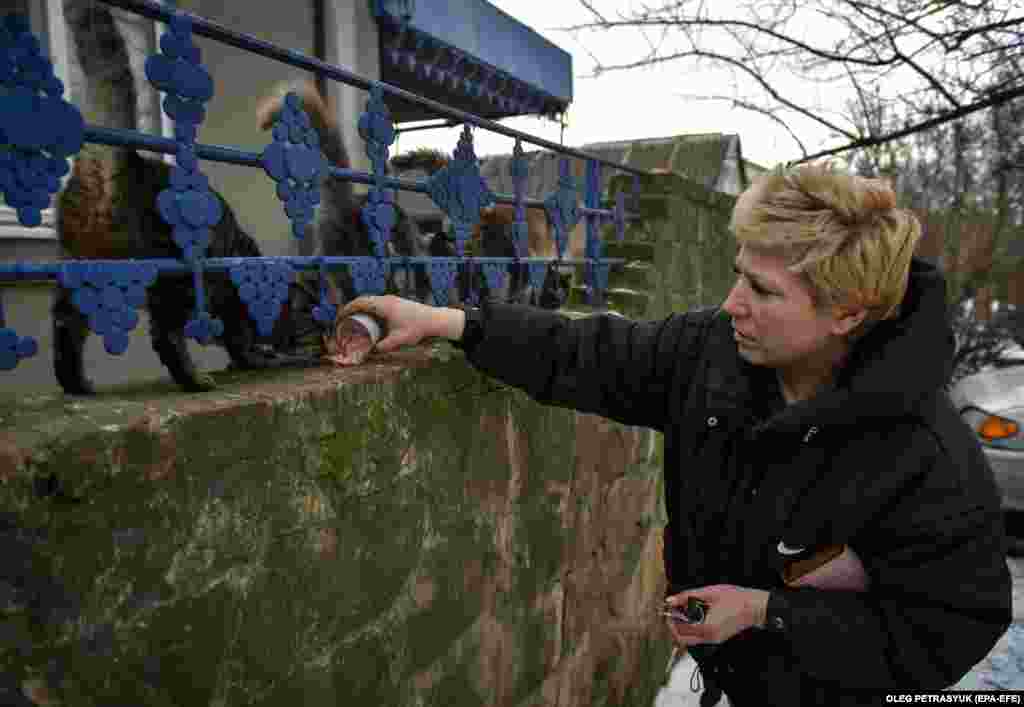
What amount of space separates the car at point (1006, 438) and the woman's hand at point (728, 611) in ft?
12.9

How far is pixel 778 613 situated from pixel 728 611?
0.31 ft

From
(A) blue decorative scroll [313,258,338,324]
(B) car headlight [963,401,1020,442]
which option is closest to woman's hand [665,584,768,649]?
(A) blue decorative scroll [313,258,338,324]

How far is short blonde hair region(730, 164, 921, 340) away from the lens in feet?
4.37

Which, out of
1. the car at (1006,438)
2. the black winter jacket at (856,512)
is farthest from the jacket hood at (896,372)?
the car at (1006,438)

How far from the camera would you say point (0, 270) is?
1.01m

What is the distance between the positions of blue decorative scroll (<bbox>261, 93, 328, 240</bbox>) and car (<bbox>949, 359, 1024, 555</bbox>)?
4.56 m

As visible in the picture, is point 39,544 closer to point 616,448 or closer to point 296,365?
point 296,365

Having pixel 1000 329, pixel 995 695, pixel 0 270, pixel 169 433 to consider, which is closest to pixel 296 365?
pixel 169 433

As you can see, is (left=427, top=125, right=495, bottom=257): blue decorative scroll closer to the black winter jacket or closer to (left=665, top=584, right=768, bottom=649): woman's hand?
the black winter jacket

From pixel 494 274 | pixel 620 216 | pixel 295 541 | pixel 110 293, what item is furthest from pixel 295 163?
pixel 620 216

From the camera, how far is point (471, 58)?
568cm

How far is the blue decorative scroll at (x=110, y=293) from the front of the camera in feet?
3.67

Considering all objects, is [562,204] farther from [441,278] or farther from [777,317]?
[777,317]

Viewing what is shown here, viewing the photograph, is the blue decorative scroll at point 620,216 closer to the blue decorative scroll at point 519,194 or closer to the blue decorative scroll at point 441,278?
the blue decorative scroll at point 519,194
